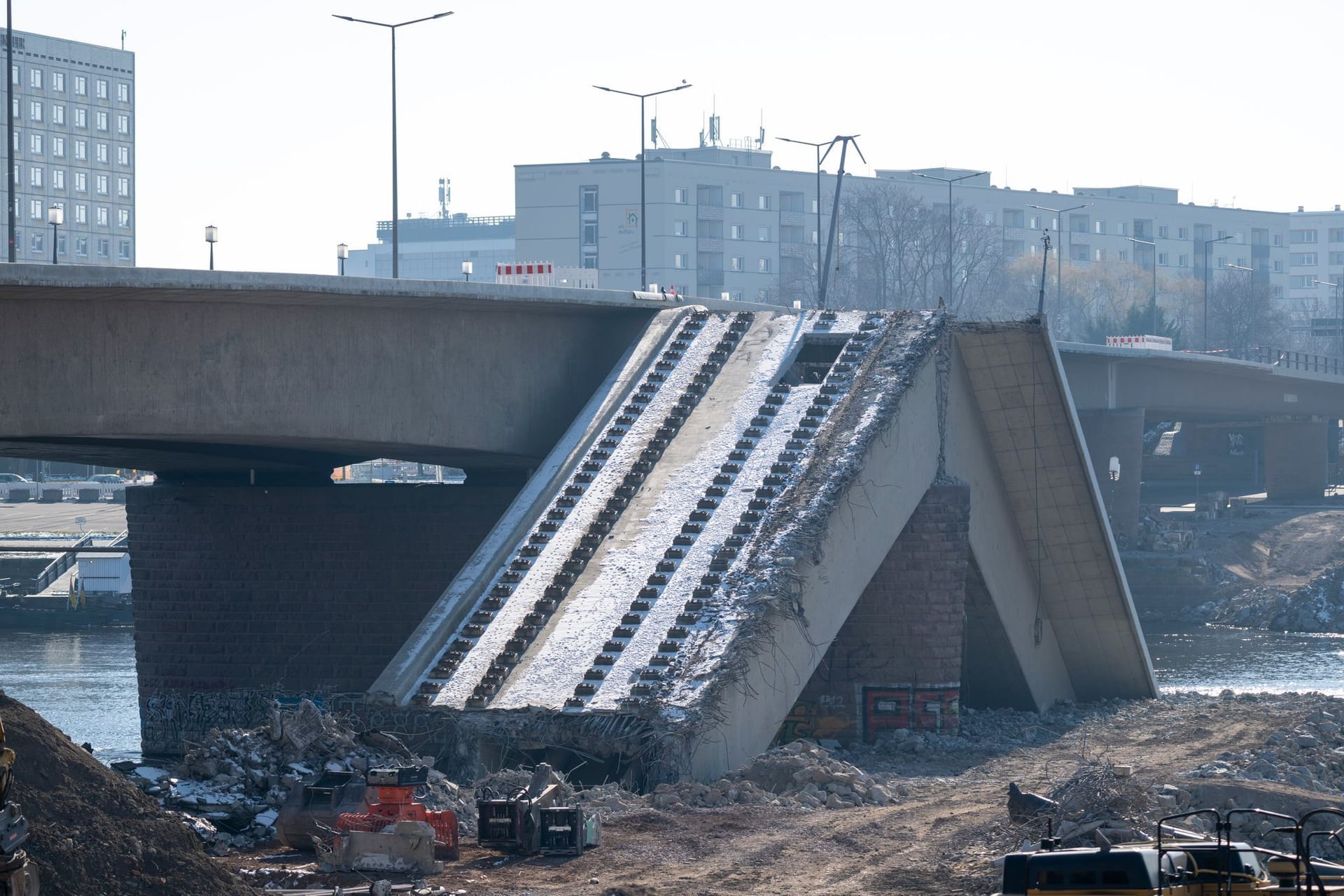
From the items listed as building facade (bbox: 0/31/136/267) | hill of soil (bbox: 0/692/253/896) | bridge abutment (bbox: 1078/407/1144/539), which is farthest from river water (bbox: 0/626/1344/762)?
building facade (bbox: 0/31/136/267)

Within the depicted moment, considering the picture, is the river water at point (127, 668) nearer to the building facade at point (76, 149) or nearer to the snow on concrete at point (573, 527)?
the snow on concrete at point (573, 527)

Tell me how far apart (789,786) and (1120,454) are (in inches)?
2130

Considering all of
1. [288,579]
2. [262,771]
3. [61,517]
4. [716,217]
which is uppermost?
[716,217]

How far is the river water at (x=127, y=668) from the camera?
45.2 meters

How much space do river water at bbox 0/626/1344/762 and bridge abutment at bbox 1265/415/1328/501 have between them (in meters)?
26.4

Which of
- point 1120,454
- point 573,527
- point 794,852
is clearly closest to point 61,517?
point 1120,454

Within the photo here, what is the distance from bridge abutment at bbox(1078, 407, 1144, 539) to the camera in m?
77.8

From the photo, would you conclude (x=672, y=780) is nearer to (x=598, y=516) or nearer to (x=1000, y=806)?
(x=1000, y=806)

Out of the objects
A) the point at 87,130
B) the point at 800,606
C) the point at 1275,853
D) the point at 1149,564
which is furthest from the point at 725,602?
the point at 87,130

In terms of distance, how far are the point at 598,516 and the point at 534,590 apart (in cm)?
235

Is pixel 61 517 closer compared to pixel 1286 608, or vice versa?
pixel 1286 608

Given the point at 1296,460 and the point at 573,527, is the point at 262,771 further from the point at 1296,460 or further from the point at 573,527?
the point at 1296,460

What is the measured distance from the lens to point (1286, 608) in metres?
70.6

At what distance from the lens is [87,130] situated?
143 meters
